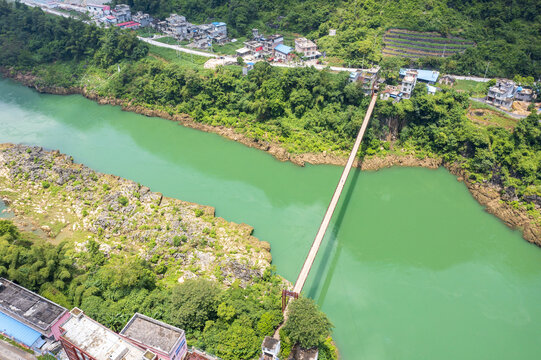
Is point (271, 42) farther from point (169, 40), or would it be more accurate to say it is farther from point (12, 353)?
point (12, 353)

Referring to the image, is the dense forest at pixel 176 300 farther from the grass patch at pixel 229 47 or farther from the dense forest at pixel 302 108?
the grass patch at pixel 229 47

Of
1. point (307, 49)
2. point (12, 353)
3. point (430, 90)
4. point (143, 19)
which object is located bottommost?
point (12, 353)

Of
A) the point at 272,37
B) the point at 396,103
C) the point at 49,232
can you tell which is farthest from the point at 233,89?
the point at 49,232

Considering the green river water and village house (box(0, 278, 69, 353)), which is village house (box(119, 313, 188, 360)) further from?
the green river water

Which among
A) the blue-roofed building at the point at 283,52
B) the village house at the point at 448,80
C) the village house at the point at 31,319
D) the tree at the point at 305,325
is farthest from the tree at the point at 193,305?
the blue-roofed building at the point at 283,52

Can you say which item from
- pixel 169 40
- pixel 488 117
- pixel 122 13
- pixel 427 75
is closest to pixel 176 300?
pixel 488 117

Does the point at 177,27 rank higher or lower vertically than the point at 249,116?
higher

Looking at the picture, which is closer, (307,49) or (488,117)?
(488,117)

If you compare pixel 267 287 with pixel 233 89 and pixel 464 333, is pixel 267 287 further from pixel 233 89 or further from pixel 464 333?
pixel 233 89
